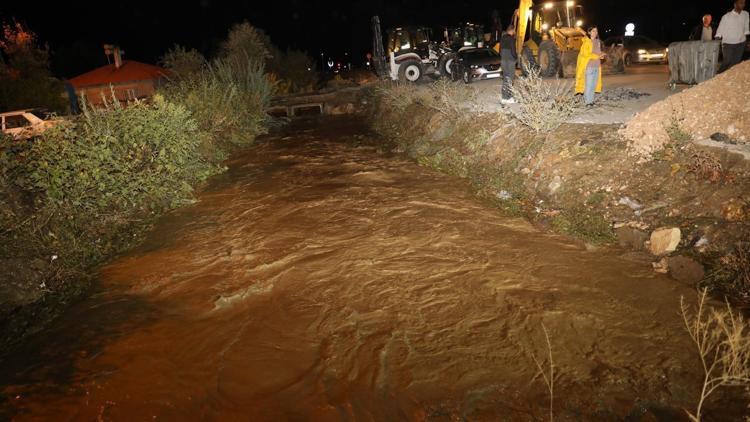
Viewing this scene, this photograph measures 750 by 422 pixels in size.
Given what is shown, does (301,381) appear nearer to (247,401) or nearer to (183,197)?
(247,401)

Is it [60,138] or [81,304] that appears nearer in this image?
[81,304]

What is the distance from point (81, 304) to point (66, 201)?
2.16 metres

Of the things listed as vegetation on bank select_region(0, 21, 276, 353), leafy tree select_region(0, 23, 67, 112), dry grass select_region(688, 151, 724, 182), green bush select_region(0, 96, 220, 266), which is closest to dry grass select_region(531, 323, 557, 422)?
dry grass select_region(688, 151, 724, 182)

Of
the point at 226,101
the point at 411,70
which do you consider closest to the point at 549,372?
the point at 226,101

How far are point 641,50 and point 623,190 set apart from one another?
14.5 meters

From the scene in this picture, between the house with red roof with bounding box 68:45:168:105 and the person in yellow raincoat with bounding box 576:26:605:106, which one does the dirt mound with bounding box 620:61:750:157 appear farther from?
the house with red roof with bounding box 68:45:168:105

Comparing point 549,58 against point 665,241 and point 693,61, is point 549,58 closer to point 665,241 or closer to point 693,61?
point 693,61

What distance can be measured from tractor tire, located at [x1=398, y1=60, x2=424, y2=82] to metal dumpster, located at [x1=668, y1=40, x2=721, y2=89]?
10.7m

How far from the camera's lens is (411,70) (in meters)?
19.0

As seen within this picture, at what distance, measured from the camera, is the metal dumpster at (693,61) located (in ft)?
29.3

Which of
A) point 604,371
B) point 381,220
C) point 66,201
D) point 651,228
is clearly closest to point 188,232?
point 66,201

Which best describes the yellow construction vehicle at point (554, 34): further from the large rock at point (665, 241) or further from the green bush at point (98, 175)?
the green bush at point (98, 175)

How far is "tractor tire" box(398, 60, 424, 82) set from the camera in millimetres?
19000

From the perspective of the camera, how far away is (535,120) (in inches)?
305
